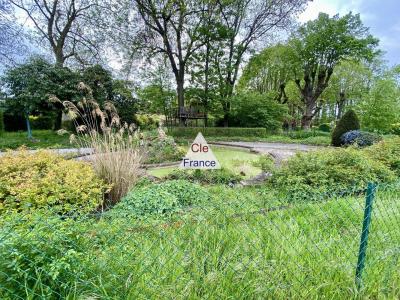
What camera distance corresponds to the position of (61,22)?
1314 cm

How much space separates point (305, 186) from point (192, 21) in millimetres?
13505

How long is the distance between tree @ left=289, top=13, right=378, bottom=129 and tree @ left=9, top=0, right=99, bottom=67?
1355 centimetres

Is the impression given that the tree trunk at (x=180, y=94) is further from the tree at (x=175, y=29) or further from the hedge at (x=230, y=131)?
the hedge at (x=230, y=131)

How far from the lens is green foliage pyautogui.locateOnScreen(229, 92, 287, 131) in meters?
15.8

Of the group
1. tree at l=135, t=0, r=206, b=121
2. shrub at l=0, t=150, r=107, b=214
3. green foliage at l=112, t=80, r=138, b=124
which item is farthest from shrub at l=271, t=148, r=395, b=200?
tree at l=135, t=0, r=206, b=121

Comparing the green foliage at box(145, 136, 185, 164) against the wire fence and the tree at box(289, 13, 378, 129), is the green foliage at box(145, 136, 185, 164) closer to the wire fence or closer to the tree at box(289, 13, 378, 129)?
the wire fence

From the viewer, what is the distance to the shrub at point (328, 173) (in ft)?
11.8

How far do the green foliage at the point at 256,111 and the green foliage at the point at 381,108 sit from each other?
15.1 ft

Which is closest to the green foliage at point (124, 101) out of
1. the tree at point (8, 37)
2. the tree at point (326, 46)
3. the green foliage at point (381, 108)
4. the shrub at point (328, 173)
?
the tree at point (8, 37)

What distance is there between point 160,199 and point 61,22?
567 inches

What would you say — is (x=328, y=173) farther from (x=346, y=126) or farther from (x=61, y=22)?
(x=61, y=22)

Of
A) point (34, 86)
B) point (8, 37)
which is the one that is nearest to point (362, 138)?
point (34, 86)

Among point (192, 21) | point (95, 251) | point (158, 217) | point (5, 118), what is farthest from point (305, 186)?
point (5, 118)

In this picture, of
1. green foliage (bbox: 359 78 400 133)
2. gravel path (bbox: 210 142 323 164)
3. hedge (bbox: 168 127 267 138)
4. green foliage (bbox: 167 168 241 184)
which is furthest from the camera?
hedge (bbox: 168 127 267 138)
